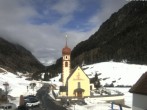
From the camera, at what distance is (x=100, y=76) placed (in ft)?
466

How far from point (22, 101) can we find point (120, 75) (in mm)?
87869

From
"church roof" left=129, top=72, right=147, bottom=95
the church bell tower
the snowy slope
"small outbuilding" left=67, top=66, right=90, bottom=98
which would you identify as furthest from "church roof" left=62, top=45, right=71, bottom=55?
"church roof" left=129, top=72, right=147, bottom=95

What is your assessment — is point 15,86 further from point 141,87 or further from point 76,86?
point 141,87

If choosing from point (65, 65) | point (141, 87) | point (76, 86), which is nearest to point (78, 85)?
point (76, 86)

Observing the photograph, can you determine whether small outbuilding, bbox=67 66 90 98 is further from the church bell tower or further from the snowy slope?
the snowy slope

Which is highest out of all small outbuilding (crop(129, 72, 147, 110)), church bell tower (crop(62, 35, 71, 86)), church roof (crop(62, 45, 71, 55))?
church roof (crop(62, 45, 71, 55))

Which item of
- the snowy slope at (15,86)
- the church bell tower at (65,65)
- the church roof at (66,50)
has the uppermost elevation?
the church roof at (66,50)

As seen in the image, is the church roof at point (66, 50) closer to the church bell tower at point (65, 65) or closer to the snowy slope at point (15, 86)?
the church bell tower at point (65, 65)

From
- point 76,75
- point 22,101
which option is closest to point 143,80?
point 22,101

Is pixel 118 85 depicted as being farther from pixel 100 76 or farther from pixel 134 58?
pixel 134 58

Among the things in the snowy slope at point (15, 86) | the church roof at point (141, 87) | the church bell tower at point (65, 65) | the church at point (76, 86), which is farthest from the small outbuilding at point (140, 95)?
the church bell tower at point (65, 65)

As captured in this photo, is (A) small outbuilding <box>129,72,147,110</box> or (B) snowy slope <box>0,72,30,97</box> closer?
(A) small outbuilding <box>129,72,147,110</box>

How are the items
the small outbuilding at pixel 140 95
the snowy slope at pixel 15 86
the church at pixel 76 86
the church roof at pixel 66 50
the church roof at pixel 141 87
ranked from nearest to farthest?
1. the small outbuilding at pixel 140 95
2. the church roof at pixel 141 87
3. the church at pixel 76 86
4. the snowy slope at pixel 15 86
5. the church roof at pixel 66 50

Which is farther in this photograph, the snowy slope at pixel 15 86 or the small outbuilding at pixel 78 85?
the snowy slope at pixel 15 86
